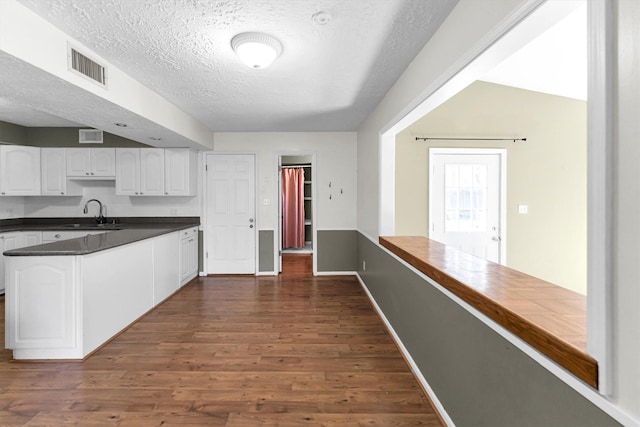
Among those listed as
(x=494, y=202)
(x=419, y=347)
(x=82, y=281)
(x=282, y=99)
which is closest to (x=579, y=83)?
(x=494, y=202)

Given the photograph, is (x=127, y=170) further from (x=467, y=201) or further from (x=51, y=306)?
(x=467, y=201)

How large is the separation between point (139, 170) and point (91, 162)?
708mm

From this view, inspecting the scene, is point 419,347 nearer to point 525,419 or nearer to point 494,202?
point 525,419

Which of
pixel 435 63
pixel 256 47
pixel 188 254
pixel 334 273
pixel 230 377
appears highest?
pixel 256 47

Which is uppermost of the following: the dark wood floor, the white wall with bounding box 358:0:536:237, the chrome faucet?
the white wall with bounding box 358:0:536:237

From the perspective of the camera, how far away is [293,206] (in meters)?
7.57

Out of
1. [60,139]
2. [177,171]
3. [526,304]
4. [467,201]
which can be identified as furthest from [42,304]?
[467,201]

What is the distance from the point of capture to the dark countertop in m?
2.50

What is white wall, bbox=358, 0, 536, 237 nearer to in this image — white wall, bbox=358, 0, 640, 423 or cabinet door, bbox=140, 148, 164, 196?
white wall, bbox=358, 0, 640, 423

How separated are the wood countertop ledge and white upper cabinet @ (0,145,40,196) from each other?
543 cm

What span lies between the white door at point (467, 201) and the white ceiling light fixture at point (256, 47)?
2.74m

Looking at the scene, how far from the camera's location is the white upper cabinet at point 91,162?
4676 millimetres

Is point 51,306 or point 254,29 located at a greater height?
point 254,29

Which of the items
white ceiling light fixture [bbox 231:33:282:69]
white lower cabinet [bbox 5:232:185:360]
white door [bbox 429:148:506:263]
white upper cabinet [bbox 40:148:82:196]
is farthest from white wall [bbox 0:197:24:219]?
white door [bbox 429:148:506:263]
